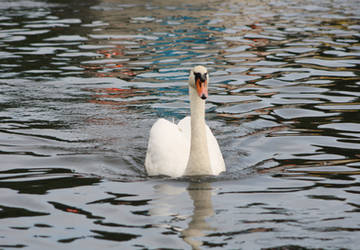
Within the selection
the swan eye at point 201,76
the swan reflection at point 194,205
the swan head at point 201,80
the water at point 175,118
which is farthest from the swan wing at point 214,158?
the swan eye at point 201,76

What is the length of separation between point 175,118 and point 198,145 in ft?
13.5

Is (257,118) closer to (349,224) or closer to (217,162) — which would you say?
(217,162)

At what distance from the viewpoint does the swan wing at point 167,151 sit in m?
8.35

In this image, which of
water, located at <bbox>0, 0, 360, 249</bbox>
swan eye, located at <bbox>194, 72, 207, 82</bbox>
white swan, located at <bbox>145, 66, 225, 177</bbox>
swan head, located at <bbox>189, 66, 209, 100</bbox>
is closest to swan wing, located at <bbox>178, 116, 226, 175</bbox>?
white swan, located at <bbox>145, 66, 225, 177</bbox>

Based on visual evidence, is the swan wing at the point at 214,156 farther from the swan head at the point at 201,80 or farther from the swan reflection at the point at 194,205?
the swan head at the point at 201,80

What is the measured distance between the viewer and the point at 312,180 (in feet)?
26.3

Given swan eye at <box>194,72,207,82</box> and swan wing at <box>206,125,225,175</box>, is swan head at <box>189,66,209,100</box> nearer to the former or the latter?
swan eye at <box>194,72,207,82</box>

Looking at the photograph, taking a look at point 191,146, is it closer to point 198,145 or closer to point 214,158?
point 198,145

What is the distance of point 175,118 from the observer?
12164 mm

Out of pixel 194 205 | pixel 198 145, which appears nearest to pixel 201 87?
pixel 198 145

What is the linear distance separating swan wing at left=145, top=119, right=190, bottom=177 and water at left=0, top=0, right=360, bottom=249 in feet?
0.71

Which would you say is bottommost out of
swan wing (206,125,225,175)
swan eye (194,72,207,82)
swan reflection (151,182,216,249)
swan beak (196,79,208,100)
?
swan reflection (151,182,216,249)

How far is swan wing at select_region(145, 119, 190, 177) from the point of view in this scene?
8352mm

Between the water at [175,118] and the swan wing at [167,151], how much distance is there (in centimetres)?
22
